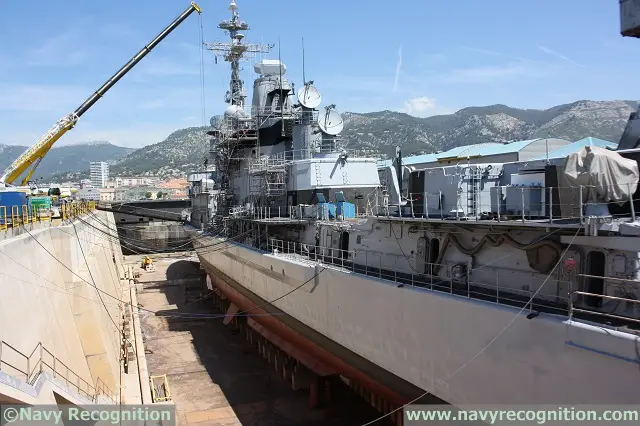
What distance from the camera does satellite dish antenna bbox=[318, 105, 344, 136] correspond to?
1986cm

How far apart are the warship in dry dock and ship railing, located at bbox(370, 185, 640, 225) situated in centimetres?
3

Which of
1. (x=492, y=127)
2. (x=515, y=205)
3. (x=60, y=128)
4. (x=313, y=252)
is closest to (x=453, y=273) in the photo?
(x=515, y=205)

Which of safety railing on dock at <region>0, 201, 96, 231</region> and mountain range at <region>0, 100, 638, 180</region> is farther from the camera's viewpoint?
mountain range at <region>0, 100, 638, 180</region>

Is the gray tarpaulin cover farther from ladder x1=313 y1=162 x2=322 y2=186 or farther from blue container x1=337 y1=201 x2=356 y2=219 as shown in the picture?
ladder x1=313 y1=162 x2=322 y2=186

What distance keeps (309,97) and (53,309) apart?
12948 mm

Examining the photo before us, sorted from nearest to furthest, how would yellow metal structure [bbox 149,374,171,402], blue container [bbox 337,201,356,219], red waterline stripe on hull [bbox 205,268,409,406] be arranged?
1. red waterline stripe on hull [bbox 205,268,409,406]
2. yellow metal structure [bbox 149,374,171,402]
3. blue container [bbox 337,201,356,219]

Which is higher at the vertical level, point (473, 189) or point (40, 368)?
point (473, 189)

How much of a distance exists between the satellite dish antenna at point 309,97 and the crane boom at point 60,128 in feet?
40.0

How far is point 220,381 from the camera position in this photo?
1761 cm

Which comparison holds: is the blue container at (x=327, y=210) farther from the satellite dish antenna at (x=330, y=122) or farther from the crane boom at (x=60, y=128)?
the crane boom at (x=60, y=128)

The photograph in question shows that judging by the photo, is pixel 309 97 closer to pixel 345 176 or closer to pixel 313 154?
pixel 313 154

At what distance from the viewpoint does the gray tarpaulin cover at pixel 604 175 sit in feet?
26.3

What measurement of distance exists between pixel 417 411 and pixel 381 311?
2.36m

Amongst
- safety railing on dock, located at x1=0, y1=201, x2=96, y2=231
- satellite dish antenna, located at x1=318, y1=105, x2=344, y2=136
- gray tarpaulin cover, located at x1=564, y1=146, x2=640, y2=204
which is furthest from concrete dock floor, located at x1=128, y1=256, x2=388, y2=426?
satellite dish antenna, located at x1=318, y1=105, x2=344, y2=136
